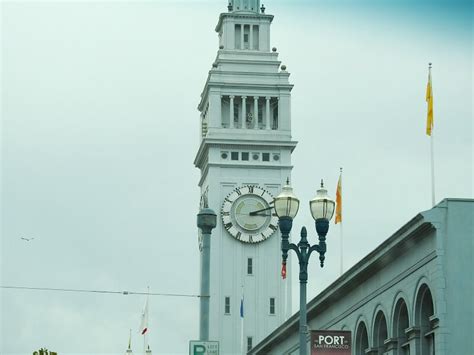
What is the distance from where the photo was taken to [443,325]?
161 ft

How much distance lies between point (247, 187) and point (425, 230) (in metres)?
66.9

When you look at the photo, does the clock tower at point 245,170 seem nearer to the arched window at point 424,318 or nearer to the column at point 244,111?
the column at point 244,111

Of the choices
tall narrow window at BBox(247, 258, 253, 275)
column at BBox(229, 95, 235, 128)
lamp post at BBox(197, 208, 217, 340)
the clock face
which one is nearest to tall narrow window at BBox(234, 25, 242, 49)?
column at BBox(229, 95, 235, 128)

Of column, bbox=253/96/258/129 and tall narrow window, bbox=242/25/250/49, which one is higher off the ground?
tall narrow window, bbox=242/25/250/49

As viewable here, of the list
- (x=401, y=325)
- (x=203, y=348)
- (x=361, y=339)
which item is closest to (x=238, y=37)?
(x=361, y=339)

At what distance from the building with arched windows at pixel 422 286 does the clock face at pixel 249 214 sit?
174ft

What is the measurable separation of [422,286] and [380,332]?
8559mm

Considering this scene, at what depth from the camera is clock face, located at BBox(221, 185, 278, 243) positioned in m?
116

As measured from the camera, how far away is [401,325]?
55.8 meters

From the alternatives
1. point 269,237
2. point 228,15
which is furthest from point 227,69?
point 269,237

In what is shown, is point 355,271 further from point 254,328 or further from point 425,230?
point 254,328

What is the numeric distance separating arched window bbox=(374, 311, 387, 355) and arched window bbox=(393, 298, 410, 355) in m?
3.01

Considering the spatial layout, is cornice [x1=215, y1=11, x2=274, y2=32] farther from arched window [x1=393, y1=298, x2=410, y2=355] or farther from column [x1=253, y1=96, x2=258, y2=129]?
arched window [x1=393, y1=298, x2=410, y2=355]

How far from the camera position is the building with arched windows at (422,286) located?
1927 inches
